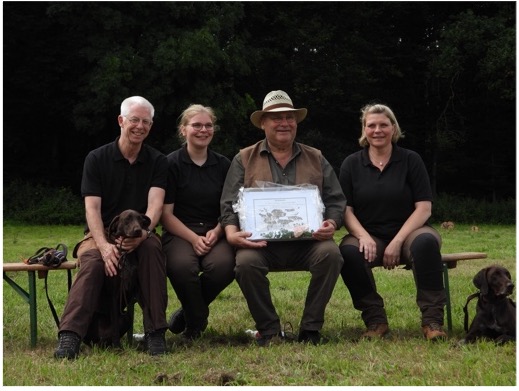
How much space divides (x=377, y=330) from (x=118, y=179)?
2.18 metres

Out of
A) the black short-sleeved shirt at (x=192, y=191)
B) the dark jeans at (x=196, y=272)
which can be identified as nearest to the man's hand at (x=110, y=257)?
the dark jeans at (x=196, y=272)

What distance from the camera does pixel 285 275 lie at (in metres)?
9.69

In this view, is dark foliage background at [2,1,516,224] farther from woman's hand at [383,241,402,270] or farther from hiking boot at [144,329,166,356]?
hiking boot at [144,329,166,356]

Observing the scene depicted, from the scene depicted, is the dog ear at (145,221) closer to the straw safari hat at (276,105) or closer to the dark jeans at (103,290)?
the dark jeans at (103,290)

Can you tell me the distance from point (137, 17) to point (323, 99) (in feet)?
25.5

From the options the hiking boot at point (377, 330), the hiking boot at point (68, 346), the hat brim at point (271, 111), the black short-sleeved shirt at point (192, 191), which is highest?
the hat brim at point (271, 111)

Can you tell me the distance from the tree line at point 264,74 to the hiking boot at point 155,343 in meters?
18.7

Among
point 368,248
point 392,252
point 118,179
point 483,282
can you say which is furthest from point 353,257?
point 118,179

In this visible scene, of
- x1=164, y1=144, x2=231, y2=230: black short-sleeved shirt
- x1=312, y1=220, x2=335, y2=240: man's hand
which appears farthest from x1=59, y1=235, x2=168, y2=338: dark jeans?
x1=312, y1=220, x2=335, y2=240: man's hand

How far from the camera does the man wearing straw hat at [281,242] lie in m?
5.39

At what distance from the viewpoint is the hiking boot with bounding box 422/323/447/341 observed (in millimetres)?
5336

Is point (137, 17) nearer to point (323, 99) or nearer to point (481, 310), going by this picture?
point (323, 99)

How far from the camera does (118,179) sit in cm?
557

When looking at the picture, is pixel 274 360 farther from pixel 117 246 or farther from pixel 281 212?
Answer: pixel 117 246
